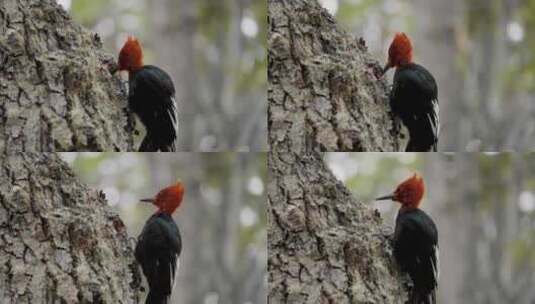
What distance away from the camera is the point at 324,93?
2355mm

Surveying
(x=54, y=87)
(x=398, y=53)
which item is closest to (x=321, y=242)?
(x=398, y=53)

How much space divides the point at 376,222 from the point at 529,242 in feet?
1.66

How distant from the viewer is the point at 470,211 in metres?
2.67

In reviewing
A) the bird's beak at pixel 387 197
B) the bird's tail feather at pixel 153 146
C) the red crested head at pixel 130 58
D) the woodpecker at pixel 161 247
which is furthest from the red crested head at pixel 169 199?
the bird's beak at pixel 387 197

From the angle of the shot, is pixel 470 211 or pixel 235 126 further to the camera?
pixel 470 211

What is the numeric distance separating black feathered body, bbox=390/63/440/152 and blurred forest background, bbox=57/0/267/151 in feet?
1.20

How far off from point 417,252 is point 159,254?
70 centimetres

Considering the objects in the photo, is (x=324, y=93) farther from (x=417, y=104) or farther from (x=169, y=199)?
(x=169, y=199)

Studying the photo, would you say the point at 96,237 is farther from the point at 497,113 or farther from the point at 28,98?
the point at 497,113

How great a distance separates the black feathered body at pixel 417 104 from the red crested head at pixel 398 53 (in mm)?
16

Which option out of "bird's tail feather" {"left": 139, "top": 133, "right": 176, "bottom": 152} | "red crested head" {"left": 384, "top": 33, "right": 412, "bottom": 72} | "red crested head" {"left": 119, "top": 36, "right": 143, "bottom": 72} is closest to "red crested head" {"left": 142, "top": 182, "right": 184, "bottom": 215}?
"bird's tail feather" {"left": 139, "top": 133, "right": 176, "bottom": 152}

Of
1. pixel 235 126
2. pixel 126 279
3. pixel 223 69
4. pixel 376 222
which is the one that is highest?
pixel 223 69

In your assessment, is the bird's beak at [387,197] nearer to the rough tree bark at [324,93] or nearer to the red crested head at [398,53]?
the rough tree bark at [324,93]

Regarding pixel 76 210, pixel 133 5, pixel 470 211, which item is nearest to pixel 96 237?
pixel 76 210
